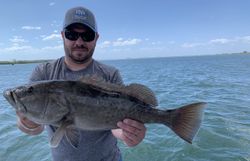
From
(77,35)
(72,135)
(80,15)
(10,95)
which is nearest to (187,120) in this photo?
(72,135)

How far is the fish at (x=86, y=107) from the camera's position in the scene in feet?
9.97

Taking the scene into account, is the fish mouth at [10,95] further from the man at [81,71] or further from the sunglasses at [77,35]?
the sunglasses at [77,35]

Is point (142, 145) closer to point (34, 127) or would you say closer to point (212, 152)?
point (212, 152)

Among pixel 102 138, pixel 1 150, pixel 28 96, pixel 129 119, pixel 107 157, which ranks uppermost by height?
pixel 28 96

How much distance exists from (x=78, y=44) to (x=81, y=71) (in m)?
0.35

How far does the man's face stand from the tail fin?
1.35 meters

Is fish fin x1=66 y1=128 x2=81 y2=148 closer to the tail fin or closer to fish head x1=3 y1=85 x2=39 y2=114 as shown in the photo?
fish head x1=3 y1=85 x2=39 y2=114

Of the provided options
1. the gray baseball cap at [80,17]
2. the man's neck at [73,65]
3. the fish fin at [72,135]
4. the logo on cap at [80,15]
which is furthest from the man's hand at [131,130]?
the logo on cap at [80,15]

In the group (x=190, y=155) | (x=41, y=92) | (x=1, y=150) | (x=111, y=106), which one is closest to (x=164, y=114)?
(x=111, y=106)

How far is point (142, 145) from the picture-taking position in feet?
29.0

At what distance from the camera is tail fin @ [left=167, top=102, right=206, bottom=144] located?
128 inches

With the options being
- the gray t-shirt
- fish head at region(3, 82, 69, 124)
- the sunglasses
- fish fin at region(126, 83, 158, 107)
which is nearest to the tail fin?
fish fin at region(126, 83, 158, 107)

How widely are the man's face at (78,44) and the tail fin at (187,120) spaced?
1.35 m

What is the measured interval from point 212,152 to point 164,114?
17.9 ft
